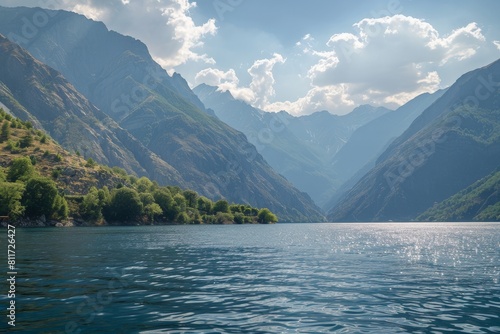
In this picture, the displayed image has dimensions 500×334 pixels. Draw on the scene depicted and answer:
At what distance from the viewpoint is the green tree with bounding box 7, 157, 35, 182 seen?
174m

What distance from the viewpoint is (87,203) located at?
19062cm

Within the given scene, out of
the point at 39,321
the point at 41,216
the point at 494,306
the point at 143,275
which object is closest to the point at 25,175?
the point at 41,216

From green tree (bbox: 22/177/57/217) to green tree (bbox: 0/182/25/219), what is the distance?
786cm

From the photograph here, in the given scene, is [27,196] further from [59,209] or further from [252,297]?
[252,297]

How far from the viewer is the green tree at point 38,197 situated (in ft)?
514

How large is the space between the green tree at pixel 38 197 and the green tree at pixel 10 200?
7.86 m

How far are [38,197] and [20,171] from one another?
93.2 ft

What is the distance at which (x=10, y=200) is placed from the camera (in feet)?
468

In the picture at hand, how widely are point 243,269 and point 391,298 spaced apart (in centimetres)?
2050

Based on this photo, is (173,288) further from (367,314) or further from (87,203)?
(87,203)

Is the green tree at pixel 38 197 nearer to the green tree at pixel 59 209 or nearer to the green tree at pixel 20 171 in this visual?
the green tree at pixel 59 209

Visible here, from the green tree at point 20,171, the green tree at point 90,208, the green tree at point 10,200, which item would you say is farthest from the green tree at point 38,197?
the green tree at point 90,208

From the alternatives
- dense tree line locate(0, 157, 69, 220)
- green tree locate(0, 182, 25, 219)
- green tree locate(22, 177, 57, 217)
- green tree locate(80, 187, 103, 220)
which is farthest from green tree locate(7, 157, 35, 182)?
green tree locate(0, 182, 25, 219)

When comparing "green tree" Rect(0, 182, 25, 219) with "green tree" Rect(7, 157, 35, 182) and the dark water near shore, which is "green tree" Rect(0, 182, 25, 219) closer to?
"green tree" Rect(7, 157, 35, 182)
